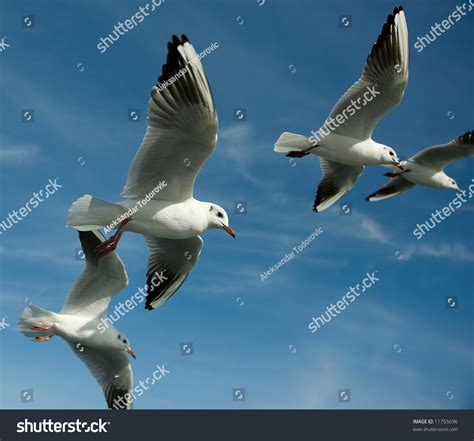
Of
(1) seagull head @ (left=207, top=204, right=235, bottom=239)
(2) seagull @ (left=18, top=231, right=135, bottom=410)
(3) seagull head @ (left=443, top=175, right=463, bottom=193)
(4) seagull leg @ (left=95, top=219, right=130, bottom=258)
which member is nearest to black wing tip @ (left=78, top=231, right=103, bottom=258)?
(2) seagull @ (left=18, top=231, right=135, bottom=410)

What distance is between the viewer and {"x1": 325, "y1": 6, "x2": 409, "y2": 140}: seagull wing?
8359 millimetres

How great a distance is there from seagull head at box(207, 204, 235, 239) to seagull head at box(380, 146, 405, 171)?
9.46 feet

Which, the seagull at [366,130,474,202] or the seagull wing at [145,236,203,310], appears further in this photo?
the seagull at [366,130,474,202]

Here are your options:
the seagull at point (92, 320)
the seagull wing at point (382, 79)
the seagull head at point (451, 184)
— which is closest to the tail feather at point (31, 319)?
the seagull at point (92, 320)

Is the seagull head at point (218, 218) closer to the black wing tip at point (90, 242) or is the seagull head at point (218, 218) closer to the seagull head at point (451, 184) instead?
the black wing tip at point (90, 242)

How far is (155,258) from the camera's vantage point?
27.2 ft

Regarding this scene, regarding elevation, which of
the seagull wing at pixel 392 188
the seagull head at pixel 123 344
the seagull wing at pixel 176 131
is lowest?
the seagull head at pixel 123 344

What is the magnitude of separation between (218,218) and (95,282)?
2.01m

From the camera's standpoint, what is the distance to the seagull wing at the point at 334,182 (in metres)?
10.2

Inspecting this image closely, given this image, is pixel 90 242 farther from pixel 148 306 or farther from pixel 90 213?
pixel 90 213

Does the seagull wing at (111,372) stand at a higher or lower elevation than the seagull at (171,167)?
lower

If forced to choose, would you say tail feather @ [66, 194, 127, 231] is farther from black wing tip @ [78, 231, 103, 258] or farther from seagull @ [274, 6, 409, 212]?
seagull @ [274, 6, 409, 212]

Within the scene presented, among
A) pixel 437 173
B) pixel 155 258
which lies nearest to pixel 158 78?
pixel 155 258

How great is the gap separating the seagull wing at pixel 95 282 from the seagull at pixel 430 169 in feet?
14.1
